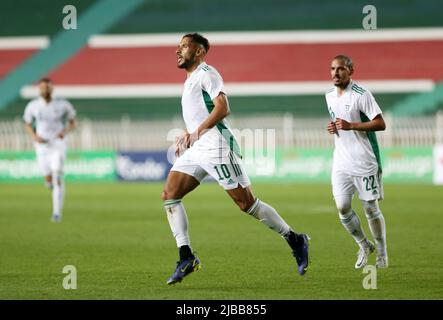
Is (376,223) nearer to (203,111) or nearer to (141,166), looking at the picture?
(203,111)

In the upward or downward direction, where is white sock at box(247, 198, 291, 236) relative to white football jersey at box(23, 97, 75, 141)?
downward

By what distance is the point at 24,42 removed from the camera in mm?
40031

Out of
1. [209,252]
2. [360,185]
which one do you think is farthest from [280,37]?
[360,185]

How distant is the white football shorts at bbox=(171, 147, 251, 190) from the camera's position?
345 inches

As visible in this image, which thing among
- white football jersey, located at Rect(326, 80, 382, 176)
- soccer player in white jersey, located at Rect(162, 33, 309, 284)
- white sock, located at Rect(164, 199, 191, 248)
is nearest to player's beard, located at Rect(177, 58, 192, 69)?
soccer player in white jersey, located at Rect(162, 33, 309, 284)

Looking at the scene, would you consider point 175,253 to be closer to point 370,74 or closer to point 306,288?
point 306,288

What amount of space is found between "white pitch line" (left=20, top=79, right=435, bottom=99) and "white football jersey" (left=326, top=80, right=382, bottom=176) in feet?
92.7

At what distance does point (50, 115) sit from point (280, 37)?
23.2 m

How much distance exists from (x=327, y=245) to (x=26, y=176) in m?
19.3

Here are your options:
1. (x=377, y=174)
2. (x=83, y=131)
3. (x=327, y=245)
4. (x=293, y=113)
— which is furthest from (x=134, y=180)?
(x=377, y=174)

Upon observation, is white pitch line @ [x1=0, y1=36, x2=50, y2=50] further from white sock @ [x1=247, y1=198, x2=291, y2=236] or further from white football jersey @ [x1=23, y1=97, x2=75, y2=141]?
white sock @ [x1=247, y1=198, x2=291, y2=236]

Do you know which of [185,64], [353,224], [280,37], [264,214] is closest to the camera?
[185,64]

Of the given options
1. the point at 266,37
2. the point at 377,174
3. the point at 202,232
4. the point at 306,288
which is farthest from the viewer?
the point at 266,37

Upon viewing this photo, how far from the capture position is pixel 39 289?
27.4 feet
